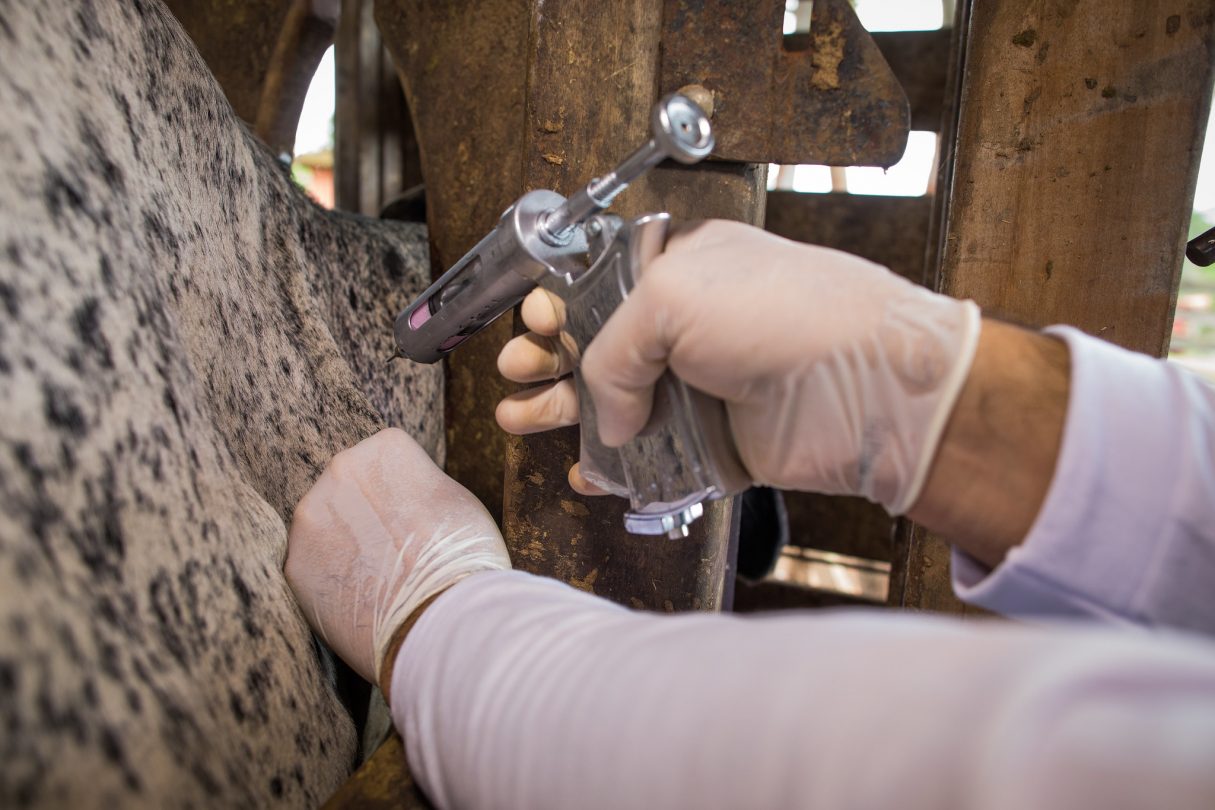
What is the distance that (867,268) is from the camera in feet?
2.37

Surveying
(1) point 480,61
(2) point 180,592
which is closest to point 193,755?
(2) point 180,592

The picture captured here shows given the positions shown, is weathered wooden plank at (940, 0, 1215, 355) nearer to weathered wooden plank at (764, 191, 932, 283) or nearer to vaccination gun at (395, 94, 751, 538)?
vaccination gun at (395, 94, 751, 538)

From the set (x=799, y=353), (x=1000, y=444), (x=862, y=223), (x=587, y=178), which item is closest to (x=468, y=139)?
(x=587, y=178)

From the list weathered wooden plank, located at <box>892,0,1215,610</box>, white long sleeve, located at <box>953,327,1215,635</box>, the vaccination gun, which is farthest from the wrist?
weathered wooden plank, located at <box>892,0,1215,610</box>

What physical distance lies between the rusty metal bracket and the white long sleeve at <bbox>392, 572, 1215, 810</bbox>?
0.66 metres

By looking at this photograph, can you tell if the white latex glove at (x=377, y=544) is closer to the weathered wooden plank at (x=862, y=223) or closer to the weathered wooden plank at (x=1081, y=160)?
the weathered wooden plank at (x=1081, y=160)

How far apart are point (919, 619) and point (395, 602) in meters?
0.57

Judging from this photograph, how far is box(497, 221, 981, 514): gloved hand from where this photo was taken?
668mm

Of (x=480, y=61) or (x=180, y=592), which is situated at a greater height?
(x=480, y=61)

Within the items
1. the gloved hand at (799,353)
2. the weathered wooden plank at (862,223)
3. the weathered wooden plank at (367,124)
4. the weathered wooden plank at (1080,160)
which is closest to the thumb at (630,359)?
the gloved hand at (799,353)

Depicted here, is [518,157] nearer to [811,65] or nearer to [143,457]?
[811,65]

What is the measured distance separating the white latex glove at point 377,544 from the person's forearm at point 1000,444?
527mm

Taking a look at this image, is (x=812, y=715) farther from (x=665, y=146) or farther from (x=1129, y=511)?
(x=665, y=146)

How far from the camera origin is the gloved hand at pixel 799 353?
0.67 metres
